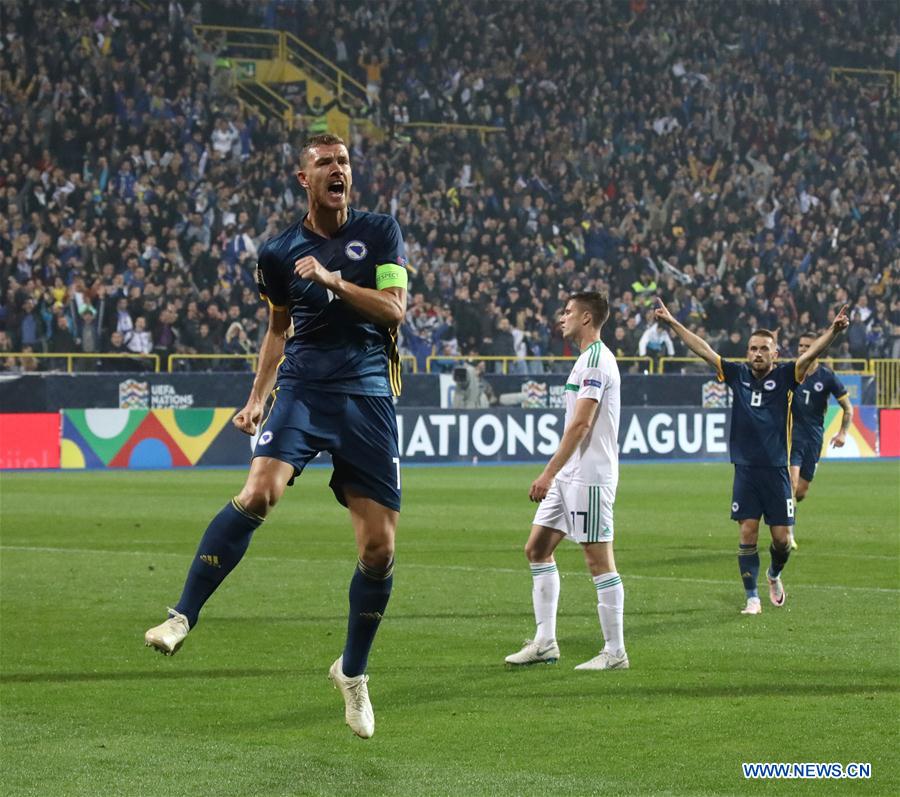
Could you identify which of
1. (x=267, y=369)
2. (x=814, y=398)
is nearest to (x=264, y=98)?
(x=814, y=398)

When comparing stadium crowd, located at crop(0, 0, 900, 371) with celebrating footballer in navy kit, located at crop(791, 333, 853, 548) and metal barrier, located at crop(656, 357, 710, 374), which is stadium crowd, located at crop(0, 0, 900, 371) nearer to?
metal barrier, located at crop(656, 357, 710, 374)

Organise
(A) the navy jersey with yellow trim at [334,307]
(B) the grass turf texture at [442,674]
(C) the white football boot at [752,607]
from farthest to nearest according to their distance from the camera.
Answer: (C) the white football boot at [752,607]
(A) the navy jersey with yellow trim at [334,307]
(B) the grass turf texture at [442,674]

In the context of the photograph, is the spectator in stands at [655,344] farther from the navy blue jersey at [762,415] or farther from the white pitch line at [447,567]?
the navy blue jersey at [762,415]

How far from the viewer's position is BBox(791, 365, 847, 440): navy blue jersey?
16.4 metres

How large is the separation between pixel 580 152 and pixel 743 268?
5.12 m

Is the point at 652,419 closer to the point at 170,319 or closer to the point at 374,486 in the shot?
the point at 170,319

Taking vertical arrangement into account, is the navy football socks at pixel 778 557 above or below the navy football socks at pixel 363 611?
below

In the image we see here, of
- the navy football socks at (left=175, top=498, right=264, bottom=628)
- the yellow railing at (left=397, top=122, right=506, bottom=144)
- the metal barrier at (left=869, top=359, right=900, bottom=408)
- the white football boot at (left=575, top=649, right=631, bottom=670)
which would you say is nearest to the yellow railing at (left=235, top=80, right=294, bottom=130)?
the yellow railing at (left=397, top=122, right=506, bottom=144)

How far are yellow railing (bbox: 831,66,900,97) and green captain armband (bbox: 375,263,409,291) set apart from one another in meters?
41.4

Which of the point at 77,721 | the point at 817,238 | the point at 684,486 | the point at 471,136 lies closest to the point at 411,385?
the point at 684,486

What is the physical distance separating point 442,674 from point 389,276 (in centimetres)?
289

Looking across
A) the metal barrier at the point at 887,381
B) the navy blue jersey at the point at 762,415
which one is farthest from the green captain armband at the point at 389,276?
the metal barrier at the point at 887,381

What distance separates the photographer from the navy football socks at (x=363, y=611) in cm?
668

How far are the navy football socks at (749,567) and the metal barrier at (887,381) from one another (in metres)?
23.3
